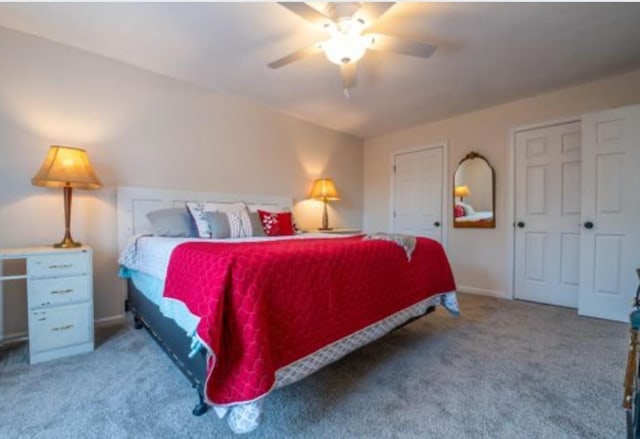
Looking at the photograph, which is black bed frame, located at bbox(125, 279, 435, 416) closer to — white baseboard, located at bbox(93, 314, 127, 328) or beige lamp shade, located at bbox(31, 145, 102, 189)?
white baseboard, located at bbox(93, 314, 127, 328)

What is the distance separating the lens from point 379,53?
2568 mm

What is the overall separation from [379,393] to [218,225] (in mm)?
1768

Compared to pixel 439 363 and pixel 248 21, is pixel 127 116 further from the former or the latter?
pixel 439 363

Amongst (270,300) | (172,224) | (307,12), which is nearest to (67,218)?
(172,224)

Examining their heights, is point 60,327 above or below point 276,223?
below

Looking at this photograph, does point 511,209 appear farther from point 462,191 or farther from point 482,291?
point 482,291

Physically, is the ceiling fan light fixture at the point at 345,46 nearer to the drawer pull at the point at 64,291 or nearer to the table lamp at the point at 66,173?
the table lamp at the point at 66,173

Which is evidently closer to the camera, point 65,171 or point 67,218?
point 65,171

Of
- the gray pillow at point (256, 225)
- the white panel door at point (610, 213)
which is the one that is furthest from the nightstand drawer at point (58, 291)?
the white panel door at point (610, 213)

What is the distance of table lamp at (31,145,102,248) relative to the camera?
210cm

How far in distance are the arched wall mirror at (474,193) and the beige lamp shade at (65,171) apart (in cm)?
403

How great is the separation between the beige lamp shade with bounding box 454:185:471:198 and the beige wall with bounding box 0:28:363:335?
2.54 m

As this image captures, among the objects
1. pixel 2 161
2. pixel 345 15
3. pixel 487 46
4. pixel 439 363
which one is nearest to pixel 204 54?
pixel 345 15

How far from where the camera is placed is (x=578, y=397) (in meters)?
1.59
